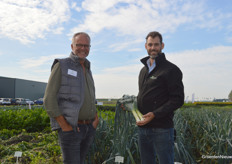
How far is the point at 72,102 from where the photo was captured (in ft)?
6.48

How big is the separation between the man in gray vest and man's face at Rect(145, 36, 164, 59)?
61cm

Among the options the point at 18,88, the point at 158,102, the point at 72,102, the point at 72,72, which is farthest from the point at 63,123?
the point at 18,88

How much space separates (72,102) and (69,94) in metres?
0.08

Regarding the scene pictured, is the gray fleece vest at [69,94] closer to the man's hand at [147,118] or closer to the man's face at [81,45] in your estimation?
the man's face at [81,45]

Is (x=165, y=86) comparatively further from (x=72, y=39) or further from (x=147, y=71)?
(x=72, y=39)

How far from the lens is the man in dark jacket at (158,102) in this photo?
76.5 inches

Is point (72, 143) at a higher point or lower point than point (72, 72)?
lower

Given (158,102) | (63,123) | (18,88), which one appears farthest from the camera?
(18,88)

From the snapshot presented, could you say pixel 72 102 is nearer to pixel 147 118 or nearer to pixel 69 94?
pixel 69 94

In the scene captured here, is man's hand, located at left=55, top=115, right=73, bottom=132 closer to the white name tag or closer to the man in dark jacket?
the white name tag

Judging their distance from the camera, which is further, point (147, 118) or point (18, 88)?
point (18, 88)

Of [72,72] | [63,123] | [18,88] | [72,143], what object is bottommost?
[72,143]

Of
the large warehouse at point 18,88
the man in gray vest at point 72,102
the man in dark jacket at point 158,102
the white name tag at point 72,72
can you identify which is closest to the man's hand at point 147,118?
the man in dark jacket at point 158,102

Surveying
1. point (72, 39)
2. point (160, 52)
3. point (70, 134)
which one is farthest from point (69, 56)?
point (160, 52)
